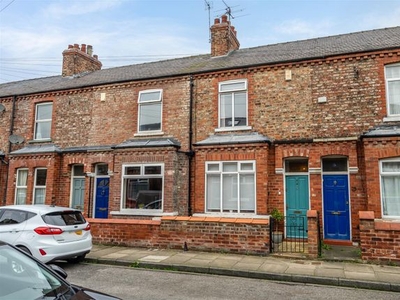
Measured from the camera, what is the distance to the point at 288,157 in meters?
11.7

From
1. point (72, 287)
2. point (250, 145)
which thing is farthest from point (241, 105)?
point (72, 287)

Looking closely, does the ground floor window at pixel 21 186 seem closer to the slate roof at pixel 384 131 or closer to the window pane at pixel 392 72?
the slate roof at pixel 384 131

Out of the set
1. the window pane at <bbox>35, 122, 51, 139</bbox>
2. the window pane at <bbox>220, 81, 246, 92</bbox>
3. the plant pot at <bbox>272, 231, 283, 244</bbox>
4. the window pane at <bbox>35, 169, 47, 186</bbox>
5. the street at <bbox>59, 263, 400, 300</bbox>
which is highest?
the window pane at <bbox>220, 81, 246, 92</bbox>

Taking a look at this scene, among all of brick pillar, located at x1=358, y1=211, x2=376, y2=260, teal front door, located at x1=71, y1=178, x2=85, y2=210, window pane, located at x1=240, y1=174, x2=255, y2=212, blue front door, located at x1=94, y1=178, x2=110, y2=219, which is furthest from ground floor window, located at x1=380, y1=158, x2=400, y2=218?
teal front door, located at x1=71, y1=178, x2=85, y2=210

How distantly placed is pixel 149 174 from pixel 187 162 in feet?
5.06

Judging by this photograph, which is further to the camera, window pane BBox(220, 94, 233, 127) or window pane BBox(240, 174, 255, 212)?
window pane BBox(220, 94, 233, 127)

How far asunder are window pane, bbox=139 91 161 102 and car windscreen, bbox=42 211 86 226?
22.1 feet

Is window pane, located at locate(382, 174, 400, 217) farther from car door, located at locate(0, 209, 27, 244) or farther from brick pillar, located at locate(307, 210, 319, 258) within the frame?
car door, located at locate(0, 209, 27, 244)

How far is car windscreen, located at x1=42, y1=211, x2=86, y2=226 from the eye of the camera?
7.95 metres

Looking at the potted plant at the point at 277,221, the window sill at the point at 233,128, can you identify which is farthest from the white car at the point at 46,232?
the window sill at the point at 233,128

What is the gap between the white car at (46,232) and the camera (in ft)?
24.9

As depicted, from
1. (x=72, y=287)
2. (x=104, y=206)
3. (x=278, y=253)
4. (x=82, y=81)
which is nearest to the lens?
(x=72, y=287)

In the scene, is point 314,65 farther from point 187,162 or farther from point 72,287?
point 72,287

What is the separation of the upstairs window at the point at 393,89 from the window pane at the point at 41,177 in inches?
561
